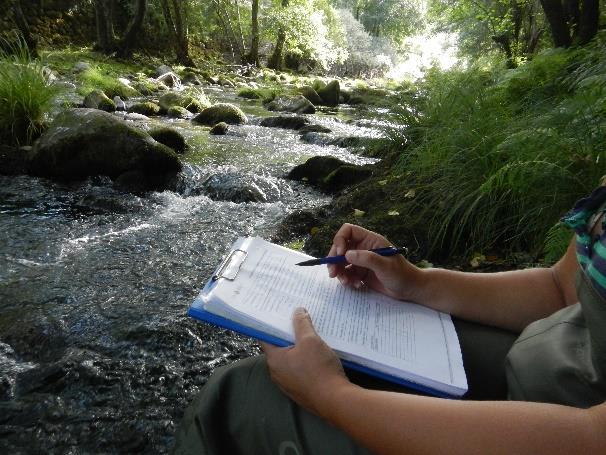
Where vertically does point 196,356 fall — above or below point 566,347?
below

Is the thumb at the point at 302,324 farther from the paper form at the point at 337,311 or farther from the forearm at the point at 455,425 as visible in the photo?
the forearm at the point at 455,425

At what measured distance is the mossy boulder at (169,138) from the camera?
20.4ft

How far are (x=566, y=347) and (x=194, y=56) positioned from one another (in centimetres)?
2447

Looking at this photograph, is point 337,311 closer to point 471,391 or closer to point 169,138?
point 471,391

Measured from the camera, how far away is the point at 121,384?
6.31ft

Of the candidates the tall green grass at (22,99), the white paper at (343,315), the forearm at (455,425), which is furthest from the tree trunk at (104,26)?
the forearm at (455,425)

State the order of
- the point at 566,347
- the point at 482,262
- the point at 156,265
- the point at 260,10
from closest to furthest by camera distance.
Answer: the point at 566,347 → the point at 482,262 → the point at 156,265 → the point at 260,10

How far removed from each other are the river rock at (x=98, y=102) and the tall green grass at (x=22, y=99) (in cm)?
321

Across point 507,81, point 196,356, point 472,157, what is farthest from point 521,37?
point 196,356

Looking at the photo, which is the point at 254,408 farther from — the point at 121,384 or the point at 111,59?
the point at 111,59

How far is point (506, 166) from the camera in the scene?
240cm

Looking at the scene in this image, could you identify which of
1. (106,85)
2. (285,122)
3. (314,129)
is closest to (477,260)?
(314,129)

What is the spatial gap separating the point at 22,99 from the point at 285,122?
16.9 ft

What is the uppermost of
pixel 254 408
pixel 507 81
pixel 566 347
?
pixel 507 81
